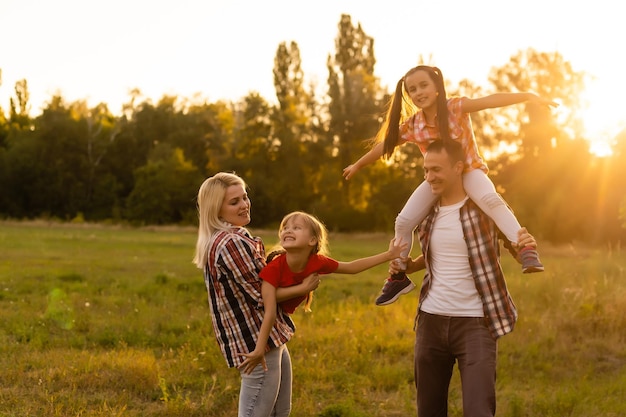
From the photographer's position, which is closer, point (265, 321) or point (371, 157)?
point (265, 321)

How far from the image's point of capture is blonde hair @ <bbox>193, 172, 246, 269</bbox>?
165 inches

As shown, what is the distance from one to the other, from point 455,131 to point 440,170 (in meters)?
0.42

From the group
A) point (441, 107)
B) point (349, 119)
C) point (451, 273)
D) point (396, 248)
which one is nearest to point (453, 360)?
point (451, 273)

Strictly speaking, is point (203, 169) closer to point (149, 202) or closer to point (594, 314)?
point (149, 202)

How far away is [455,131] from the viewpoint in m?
4.45

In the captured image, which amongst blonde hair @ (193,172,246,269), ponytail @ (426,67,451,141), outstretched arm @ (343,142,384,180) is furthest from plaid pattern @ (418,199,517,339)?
blonde hair @ (193,172,246,269)

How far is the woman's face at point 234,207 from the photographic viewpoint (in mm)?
4234

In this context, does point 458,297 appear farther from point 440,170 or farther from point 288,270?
point 288,270

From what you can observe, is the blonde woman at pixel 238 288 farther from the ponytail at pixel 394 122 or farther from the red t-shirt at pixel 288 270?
the ponytail at pixel 394 122

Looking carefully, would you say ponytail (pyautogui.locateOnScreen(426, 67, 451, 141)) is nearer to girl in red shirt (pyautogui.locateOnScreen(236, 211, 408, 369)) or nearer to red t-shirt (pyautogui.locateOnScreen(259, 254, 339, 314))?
girl in red shirt (pyautogui.locateOnScreen(236, 211, 408, 369))

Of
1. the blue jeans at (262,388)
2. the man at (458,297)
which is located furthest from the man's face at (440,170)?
the blue jeans at (262,388)

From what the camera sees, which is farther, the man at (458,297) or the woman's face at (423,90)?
the woman's face at (423,90)

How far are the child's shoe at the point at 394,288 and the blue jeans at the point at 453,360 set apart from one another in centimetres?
31

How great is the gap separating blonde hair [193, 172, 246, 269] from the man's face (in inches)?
45.2
